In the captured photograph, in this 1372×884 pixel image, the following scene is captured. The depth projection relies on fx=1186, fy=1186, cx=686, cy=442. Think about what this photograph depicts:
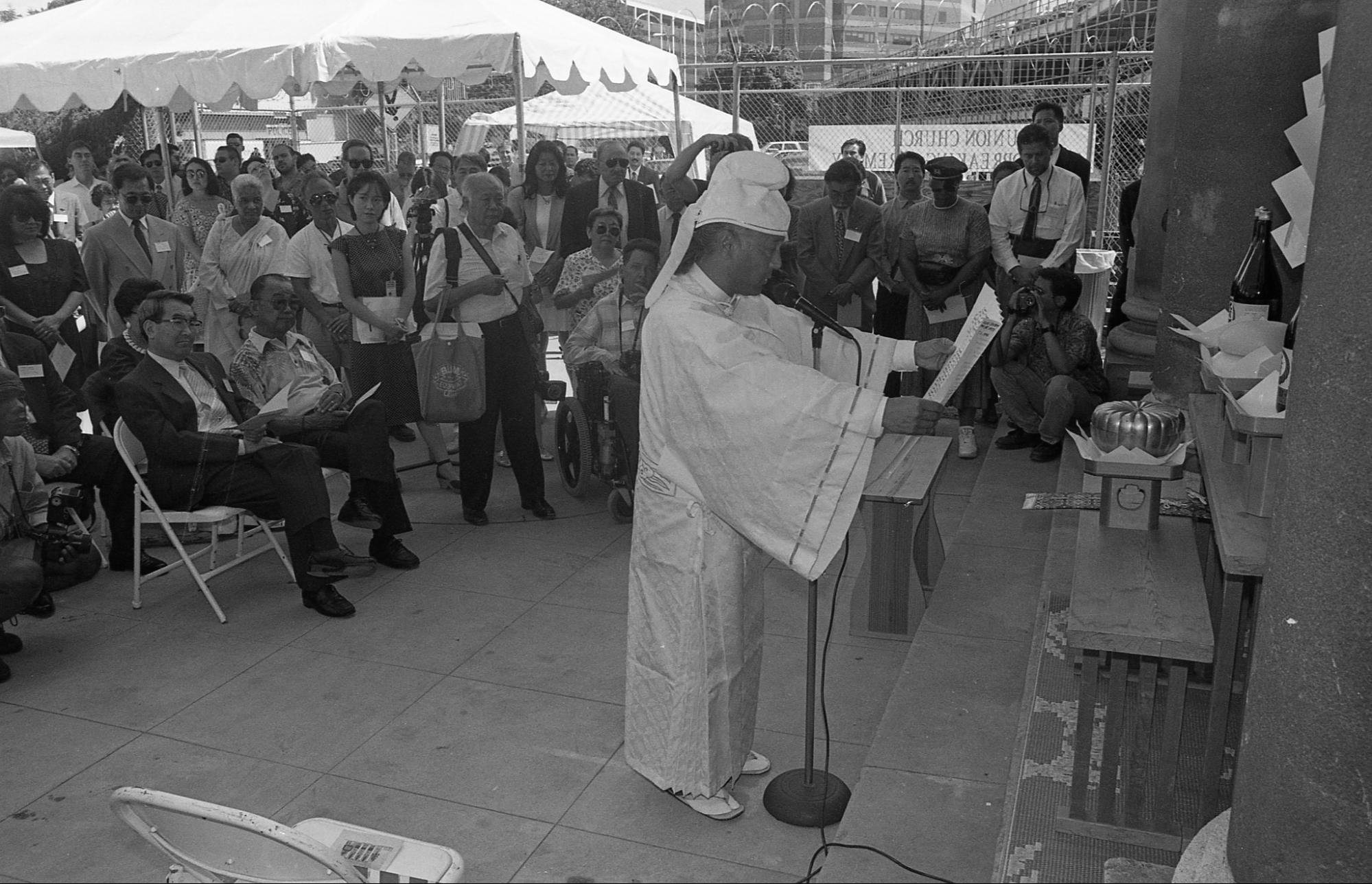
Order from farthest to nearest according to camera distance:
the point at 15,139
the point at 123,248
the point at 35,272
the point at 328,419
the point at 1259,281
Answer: the point at 15,139
the point at 123,248
the point at 35,272
the point at 328,419
the point at 1259,281

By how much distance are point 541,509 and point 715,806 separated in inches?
132

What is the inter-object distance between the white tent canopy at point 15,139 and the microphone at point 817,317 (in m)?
23.7

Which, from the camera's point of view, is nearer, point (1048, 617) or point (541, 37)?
point (1048, 617)

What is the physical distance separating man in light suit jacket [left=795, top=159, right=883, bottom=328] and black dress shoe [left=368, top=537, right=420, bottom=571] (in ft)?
11.4

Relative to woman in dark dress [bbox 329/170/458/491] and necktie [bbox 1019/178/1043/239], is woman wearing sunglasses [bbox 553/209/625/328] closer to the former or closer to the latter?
woman in dark dress [bbox 329/170/458/491]

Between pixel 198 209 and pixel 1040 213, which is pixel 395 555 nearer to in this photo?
pixel 198 209

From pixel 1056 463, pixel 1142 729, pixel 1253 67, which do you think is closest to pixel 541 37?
pixel 1056 463

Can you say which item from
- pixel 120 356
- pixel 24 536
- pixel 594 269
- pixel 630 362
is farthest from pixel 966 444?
pixel 24 536

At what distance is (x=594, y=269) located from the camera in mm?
7219

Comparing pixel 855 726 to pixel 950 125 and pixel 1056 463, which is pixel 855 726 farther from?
pixel 950 125

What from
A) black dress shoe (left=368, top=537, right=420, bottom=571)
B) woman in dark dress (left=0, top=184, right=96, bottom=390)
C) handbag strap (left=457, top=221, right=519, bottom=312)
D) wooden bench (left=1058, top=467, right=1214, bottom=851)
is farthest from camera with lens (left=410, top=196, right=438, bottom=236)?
wooden bench (left=1058, top=467, right=1214, bottom=851)

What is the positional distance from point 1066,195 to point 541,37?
367cm

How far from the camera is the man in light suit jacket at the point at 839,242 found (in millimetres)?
8000

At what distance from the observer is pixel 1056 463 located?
22.3 feet
